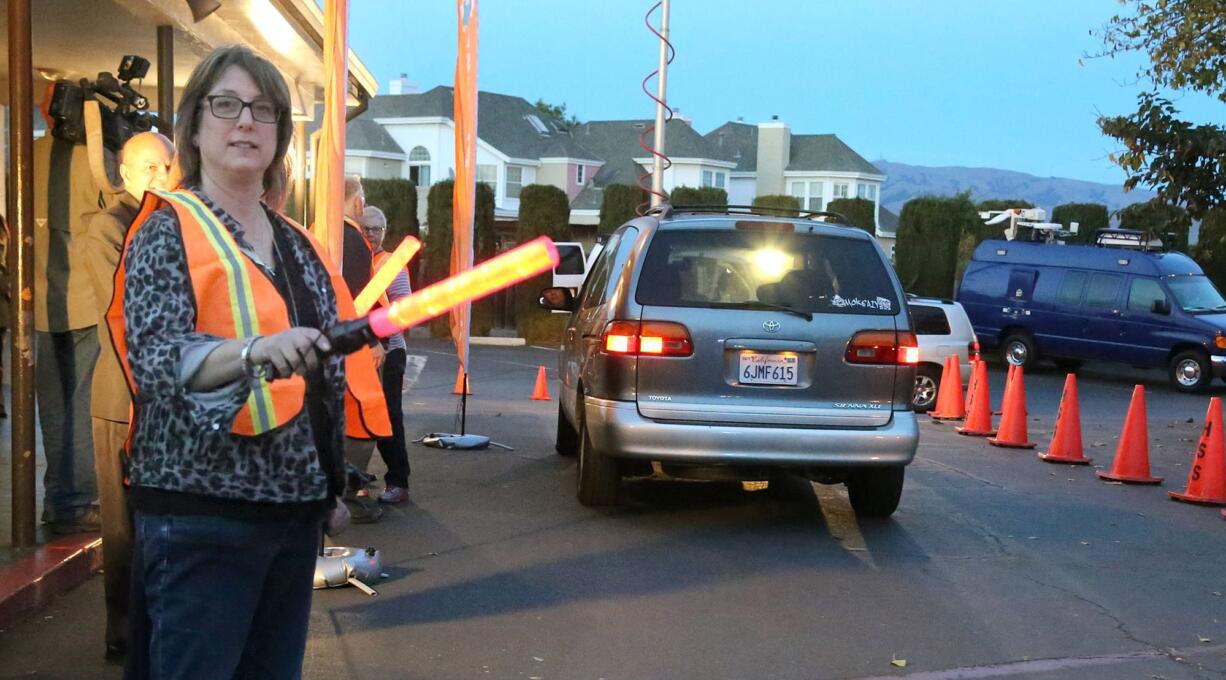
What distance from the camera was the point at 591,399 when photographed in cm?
773

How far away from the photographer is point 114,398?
4176 mm

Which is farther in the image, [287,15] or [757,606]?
[287,15]

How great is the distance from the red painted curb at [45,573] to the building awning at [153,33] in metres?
3.31

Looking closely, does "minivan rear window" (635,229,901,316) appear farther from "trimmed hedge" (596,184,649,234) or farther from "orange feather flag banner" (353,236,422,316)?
"trimmed hedge" (596,184,649,234)

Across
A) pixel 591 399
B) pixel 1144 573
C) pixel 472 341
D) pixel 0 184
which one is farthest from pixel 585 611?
pixel 472 341

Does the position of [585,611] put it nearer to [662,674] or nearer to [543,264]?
[662,674]

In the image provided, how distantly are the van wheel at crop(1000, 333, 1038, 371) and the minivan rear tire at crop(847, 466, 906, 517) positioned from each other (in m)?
16.5

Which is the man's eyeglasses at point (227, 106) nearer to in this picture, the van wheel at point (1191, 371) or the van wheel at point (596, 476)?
the van wheel at point (596, 476)

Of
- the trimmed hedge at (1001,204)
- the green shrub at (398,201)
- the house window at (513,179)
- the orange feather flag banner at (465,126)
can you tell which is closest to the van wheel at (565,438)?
the orange feather flag banner at (465,126)

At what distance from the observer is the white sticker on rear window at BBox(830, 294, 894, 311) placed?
25.0 ft

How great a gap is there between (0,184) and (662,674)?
1122cm

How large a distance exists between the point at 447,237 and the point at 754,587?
25.6 metres

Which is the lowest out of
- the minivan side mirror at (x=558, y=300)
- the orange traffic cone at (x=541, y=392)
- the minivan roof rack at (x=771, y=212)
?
the orange traffic cone at (x=541, y=392)

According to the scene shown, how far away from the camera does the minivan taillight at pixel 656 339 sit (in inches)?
292
